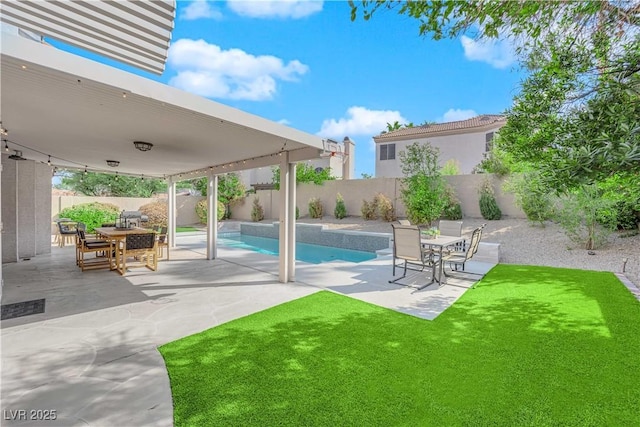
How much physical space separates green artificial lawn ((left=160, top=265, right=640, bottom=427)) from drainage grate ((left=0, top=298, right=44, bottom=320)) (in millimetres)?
2825

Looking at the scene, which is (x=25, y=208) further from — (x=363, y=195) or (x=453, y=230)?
(x=363, y=195)

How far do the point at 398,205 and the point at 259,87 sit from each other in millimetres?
10173

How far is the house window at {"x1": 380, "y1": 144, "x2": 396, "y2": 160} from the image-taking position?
23281 millimetres

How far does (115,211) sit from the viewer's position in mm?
16688

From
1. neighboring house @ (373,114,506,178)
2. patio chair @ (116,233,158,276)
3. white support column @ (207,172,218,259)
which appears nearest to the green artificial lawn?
patio chair @ (116,233,158,276)

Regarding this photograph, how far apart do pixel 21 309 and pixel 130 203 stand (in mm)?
15765

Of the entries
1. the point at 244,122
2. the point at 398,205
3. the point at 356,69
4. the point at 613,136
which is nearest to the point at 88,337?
the point at 244,122

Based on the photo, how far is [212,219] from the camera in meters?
9.60

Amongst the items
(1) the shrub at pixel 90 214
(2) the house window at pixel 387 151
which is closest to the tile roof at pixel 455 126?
(2) the house window at pixel 387 151

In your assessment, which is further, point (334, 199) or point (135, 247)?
point (334, 199)

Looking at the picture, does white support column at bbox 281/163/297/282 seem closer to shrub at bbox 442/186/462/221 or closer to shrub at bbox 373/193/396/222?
shrub at bbox 442/186/462/221

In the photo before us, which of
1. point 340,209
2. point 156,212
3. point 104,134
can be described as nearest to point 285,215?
point 104,134

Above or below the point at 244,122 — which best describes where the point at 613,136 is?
below

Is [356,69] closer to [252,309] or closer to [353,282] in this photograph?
[353,282]
